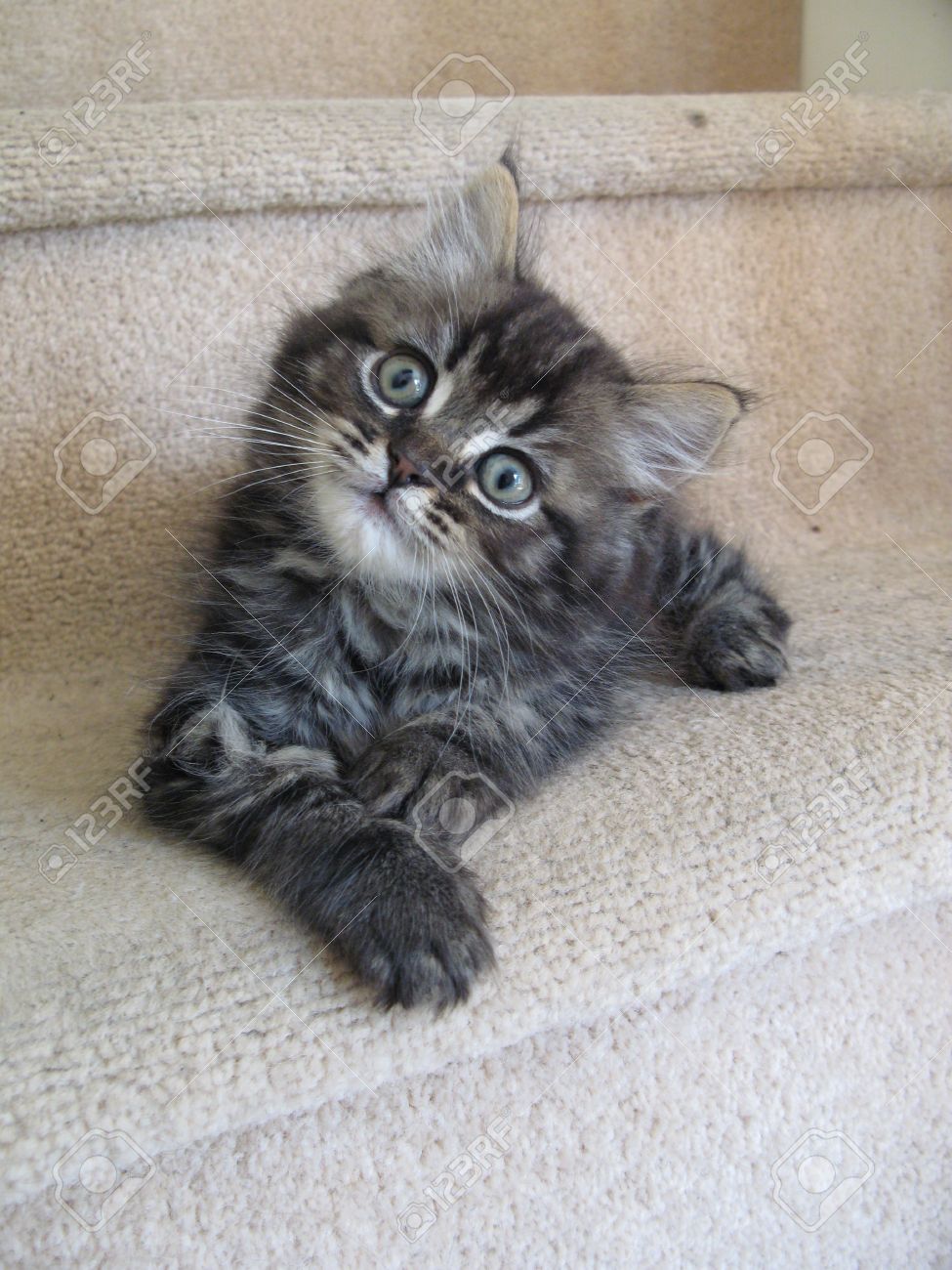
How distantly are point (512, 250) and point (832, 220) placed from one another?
1.11m

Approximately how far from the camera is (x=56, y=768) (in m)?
1.59

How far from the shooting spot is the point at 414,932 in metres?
1.02

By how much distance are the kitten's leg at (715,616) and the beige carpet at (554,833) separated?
6 cm

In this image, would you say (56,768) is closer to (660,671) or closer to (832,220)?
(660,671)

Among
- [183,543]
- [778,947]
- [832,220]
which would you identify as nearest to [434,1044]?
[778,947]

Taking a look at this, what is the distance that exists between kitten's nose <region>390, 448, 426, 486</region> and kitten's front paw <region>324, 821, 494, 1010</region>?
435mm

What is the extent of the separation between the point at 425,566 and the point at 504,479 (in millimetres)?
152

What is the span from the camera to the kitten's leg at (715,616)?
5.39 feet

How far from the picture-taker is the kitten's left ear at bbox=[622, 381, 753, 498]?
4.50ft
